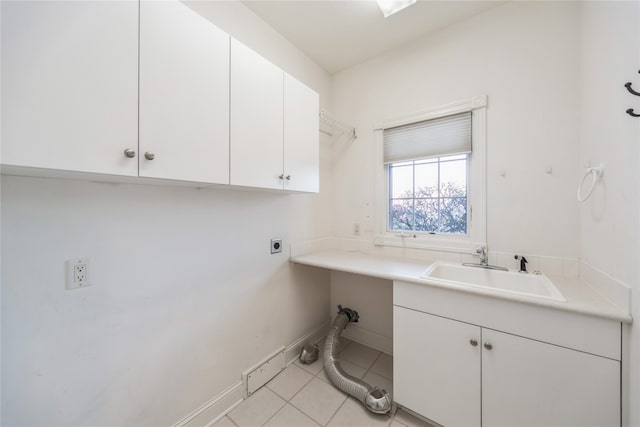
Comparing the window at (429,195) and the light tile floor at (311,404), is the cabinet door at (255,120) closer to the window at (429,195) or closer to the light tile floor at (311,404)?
the window at (429,195)

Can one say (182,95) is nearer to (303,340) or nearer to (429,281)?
(429,281)

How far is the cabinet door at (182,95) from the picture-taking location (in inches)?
34.4

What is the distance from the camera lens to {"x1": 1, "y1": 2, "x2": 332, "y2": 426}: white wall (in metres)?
0.85

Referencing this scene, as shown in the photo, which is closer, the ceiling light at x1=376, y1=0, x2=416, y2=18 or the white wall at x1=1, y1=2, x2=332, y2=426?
the white wall at x1=1, y1=2, x2=332, y2=426

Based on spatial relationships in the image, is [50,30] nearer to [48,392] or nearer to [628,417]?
[48,392]

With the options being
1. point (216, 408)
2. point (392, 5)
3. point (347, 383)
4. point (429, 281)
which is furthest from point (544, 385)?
point (392, 5)

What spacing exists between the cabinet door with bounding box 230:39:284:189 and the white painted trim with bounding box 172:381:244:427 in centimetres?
132

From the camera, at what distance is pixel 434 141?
1862mm

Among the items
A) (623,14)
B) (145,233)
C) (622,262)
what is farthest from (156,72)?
(622,262)

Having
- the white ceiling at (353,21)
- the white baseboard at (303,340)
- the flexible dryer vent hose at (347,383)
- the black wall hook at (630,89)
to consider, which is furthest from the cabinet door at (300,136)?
the black wall hook at (630,89)

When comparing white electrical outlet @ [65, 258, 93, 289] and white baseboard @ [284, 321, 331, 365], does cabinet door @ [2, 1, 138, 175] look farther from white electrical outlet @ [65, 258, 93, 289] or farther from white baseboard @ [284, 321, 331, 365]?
white baseboard @ [284, 321, 331, 365]

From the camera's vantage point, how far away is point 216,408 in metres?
1.39

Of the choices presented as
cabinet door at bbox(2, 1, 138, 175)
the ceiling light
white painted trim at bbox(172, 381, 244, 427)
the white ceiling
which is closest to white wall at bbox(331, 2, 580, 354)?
the white ceiling

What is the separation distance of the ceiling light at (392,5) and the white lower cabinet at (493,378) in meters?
1.93
